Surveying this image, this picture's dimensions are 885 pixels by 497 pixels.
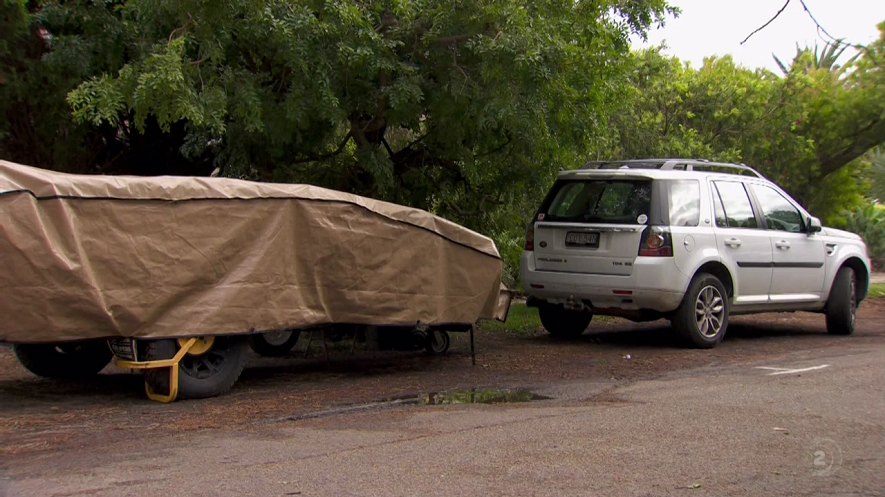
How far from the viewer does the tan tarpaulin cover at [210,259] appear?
7008mm

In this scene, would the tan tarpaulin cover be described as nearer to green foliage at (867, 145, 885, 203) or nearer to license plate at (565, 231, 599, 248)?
license plate at (565, 231, 599, 248)

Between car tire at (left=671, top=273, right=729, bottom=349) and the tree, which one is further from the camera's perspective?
car tire at (left=671, top=273, right=729, bottom=349)

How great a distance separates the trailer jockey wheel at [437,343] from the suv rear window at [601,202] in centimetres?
189

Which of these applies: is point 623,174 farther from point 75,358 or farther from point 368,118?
point 75,358

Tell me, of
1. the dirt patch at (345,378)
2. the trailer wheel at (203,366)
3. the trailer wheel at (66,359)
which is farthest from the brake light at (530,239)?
the trailer wheel at (66,359)

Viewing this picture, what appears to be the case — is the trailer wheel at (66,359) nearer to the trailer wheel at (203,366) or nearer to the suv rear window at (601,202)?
the trailer wheel at (203,366)

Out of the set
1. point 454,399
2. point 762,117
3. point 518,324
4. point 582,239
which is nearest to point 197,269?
point 454,399

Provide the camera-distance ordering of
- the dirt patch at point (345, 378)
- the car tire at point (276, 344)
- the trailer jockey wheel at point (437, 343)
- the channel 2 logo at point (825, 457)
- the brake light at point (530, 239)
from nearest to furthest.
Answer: the channel 2 logo at point (825, 457), the dirt patch at point (345, 378), the car tire at point (276, 344), the trailer jockey wheel at point (437, 343), the brake light at point (530, 239)

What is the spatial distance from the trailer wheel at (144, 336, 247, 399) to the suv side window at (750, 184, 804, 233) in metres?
6.70

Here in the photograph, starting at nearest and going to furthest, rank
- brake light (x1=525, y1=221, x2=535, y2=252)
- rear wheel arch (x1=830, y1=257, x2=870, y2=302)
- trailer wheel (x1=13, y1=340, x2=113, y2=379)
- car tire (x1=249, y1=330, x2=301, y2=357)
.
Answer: trailer wheel (x1=13, y1=340, x2=113, y2=379) → car tire (x1=249, y1=330, x2=301, y2=357) → brake light (x1=525, y1=221, x2=535, y2=252) → rear wheel arch (x1=830, y1=257, x2=870, y2=302)

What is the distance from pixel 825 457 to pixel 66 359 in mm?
6406

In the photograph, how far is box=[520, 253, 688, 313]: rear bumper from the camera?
33.8 feet

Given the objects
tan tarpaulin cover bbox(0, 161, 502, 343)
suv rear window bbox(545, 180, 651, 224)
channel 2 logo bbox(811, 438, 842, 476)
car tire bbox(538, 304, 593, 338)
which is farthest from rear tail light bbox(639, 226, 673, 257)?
channel 2 logo bbox(811, 438, 842, 476)

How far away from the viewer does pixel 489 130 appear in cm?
1098
